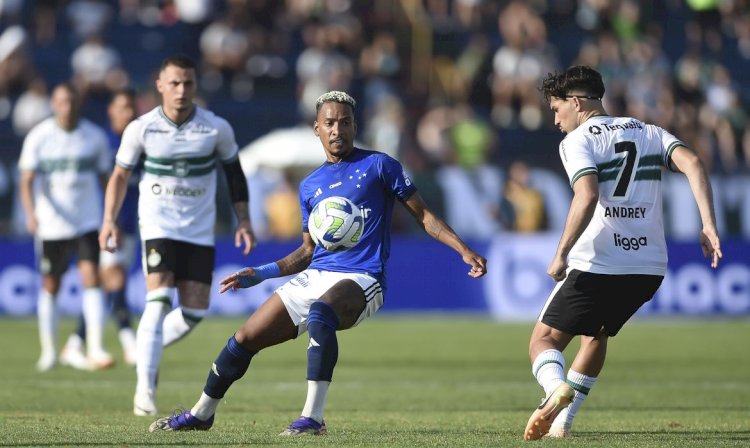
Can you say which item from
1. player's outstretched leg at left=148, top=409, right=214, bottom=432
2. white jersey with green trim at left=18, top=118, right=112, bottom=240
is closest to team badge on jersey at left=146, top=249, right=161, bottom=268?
player's outstretched leg at left=148, top=409, right=214, bottom=432

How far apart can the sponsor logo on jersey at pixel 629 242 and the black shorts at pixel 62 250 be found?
7.56 metres

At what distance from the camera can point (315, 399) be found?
27.0 ft

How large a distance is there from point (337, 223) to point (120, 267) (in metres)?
7.60

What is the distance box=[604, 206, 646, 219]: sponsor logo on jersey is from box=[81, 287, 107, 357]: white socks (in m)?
7.35

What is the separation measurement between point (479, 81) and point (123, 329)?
13.8m

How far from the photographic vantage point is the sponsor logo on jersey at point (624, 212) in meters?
8.44

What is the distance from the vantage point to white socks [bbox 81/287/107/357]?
14.4 m

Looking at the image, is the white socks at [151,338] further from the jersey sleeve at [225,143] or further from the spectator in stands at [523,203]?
the spectator in stands at [523,203]

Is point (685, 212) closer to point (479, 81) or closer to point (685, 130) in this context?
point (685, 130)

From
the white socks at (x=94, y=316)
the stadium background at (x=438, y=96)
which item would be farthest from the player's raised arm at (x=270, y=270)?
the stadium background at (x=438, y=96)

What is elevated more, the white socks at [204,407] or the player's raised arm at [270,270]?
the player's raised arm at [270,270]

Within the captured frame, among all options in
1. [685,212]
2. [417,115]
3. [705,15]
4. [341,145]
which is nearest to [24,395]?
[341,145]

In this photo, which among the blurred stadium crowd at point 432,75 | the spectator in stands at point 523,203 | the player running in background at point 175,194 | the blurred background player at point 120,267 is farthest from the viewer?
the blurred stadium crowd at point 432,75

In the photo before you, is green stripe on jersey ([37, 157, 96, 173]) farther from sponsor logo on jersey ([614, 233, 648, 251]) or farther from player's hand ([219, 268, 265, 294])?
sponsor logo on jersey ([614, 233, 648, 251])
